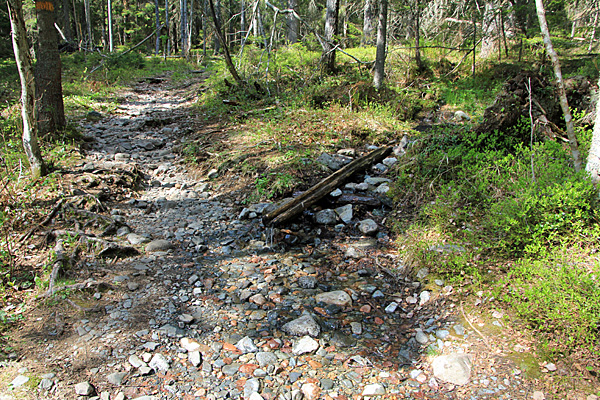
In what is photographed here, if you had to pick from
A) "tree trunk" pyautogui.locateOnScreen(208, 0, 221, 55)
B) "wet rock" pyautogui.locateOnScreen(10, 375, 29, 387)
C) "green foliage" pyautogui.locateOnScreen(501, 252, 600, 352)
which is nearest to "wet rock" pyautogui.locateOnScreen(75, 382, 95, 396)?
"wet rock" pyautogui.locateOnScreen(10, 375, 29, 387)

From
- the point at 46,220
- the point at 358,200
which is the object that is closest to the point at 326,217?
the point at 358,200

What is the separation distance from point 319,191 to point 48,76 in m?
6.22

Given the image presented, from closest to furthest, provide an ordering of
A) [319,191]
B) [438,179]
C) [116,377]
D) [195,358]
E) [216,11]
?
[116,377]
[195,358]
[438,179]
[319,191]
[216,11]

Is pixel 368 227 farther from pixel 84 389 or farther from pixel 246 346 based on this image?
pixel 84 389

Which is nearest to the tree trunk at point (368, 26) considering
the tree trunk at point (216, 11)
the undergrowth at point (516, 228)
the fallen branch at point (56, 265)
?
the tree trunk at point (216, 11)

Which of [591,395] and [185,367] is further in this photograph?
[185,367]

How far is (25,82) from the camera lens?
16.8ft

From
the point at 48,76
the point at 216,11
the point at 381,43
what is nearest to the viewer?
the point at 48,76

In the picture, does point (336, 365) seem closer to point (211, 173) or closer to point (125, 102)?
point (211, 173)

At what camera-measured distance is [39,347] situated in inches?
111

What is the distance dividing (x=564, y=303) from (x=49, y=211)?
18.9ft

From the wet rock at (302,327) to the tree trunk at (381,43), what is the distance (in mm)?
7127

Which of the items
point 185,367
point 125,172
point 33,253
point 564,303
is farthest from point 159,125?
point 564,303

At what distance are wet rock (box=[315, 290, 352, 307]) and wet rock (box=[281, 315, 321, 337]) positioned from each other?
39cm
